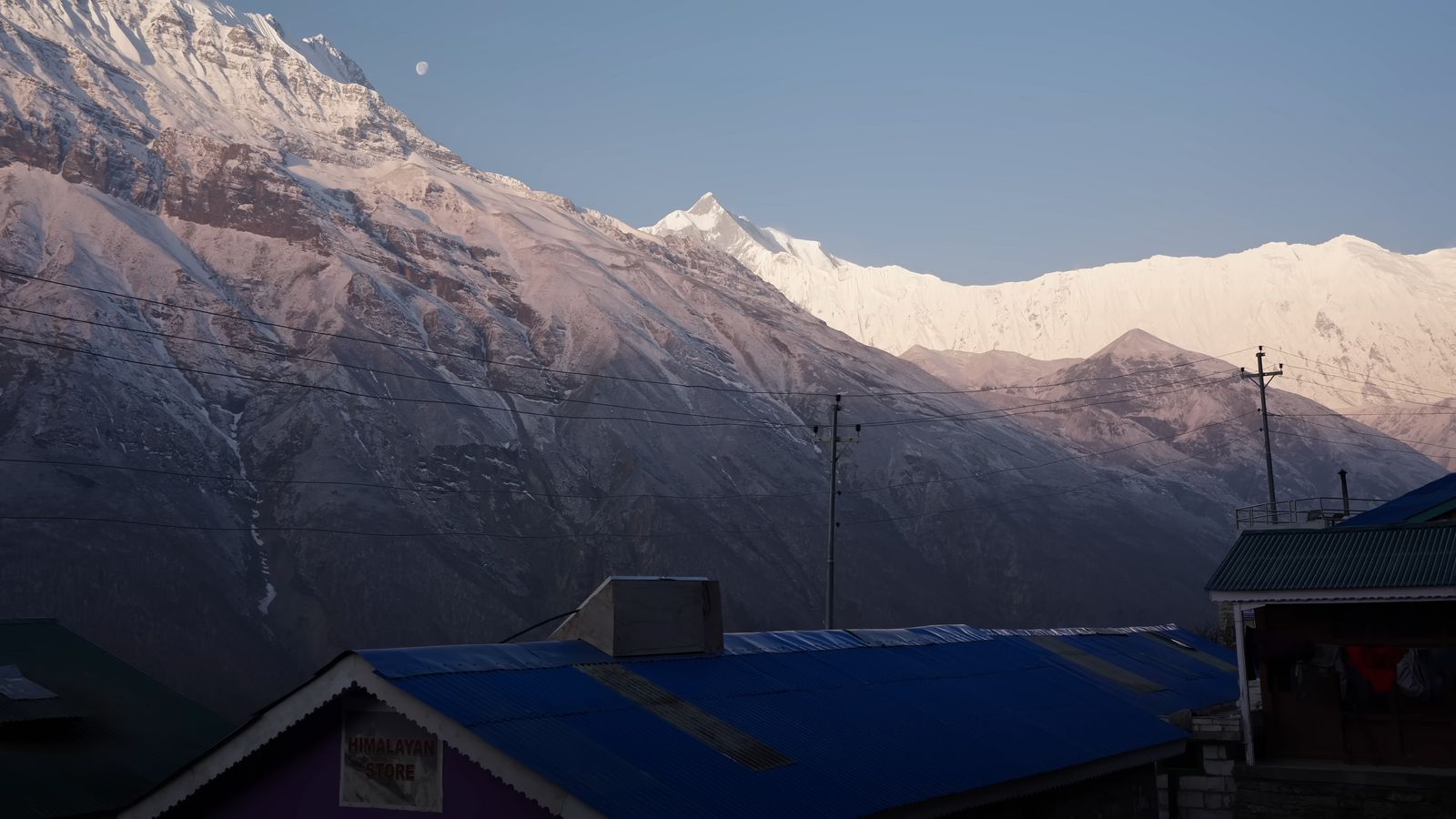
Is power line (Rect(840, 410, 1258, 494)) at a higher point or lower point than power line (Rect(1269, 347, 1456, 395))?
lower

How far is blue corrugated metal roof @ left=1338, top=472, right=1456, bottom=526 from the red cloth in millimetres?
3230

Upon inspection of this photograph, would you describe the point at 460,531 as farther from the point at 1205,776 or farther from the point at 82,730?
the point at 1205,776

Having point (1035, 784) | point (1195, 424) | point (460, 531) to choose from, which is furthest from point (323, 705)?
point (1195, 424)

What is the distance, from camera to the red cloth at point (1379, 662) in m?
26.5

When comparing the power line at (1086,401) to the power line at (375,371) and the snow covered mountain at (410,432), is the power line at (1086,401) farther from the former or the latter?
the power line at (375,371)

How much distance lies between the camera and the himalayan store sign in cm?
1456

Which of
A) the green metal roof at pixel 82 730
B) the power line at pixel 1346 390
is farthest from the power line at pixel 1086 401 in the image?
the green metal roof at pixel 82 730

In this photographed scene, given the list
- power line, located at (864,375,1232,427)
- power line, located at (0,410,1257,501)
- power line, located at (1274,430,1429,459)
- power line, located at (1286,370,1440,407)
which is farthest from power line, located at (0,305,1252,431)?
power line, located at (1286,370,1440,407)

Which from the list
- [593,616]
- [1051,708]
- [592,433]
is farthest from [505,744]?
[592,433]

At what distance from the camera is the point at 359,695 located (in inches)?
592

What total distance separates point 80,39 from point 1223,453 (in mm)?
120779

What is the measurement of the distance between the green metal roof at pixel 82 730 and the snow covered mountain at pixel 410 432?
3481 cm

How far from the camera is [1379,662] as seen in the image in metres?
26.6

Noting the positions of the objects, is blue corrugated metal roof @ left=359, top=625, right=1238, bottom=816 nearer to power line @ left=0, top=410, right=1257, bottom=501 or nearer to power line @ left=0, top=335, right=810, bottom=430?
power line @ left=0, top=410, right=1257, bottom=501
